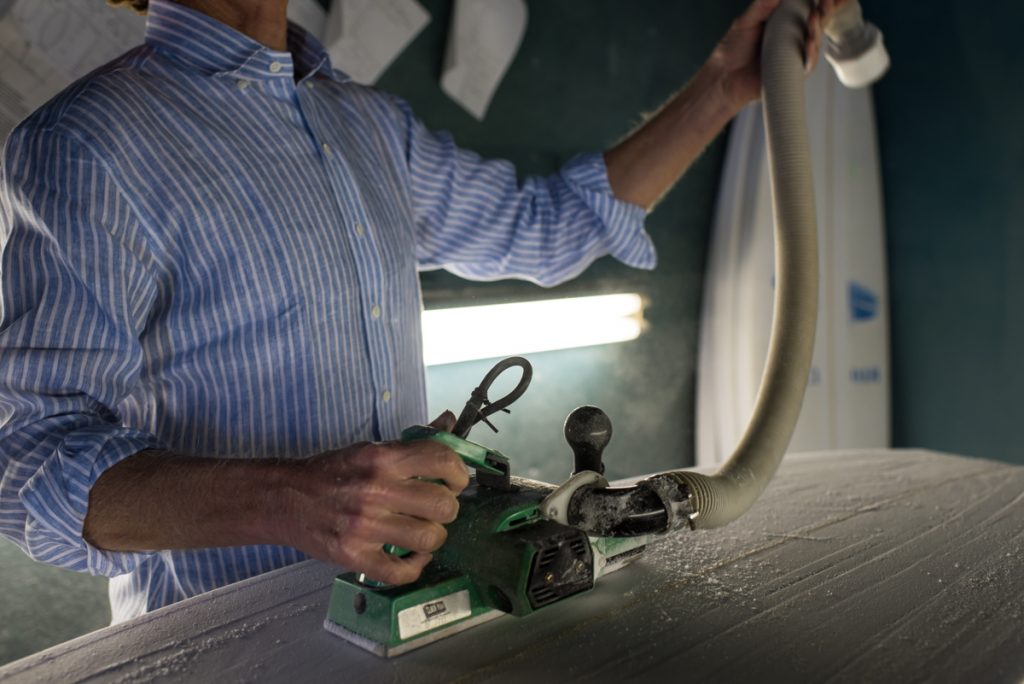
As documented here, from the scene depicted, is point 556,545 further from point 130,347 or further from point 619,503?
point 130,347

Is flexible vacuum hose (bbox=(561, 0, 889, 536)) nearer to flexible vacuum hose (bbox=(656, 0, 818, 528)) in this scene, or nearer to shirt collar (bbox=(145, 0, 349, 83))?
flexible vacuum hose (bbox=(656, 0, 818, 528))

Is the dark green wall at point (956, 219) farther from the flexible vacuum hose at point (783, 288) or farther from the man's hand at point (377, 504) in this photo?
the man's hand at point (377, 504)

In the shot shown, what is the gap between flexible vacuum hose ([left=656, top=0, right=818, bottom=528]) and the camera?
3.24 feet

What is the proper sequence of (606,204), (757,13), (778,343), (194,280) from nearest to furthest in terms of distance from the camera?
(194,280), (778,343), (757,13), (606,204)

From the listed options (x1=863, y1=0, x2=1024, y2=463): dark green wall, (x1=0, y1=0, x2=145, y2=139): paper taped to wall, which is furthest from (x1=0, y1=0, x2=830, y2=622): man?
(x1=863, y1=0, x2=1024, y2=463): dark green wall

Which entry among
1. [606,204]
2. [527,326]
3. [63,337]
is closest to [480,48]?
[527,326]

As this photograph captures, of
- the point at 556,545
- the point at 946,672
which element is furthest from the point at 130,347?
the point at 946,672

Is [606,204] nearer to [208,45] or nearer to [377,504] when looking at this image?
[208,45]

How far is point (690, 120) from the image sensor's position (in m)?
1.39

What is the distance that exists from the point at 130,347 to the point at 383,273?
37 centimetres

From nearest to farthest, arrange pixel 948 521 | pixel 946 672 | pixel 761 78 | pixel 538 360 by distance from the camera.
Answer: pixel 946 672 → pixel 948 521 → pixel 761 78 → pixel 538 360

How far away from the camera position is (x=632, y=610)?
836mm

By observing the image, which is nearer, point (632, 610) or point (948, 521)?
point (632, 610)

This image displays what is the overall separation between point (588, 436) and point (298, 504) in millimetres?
305
